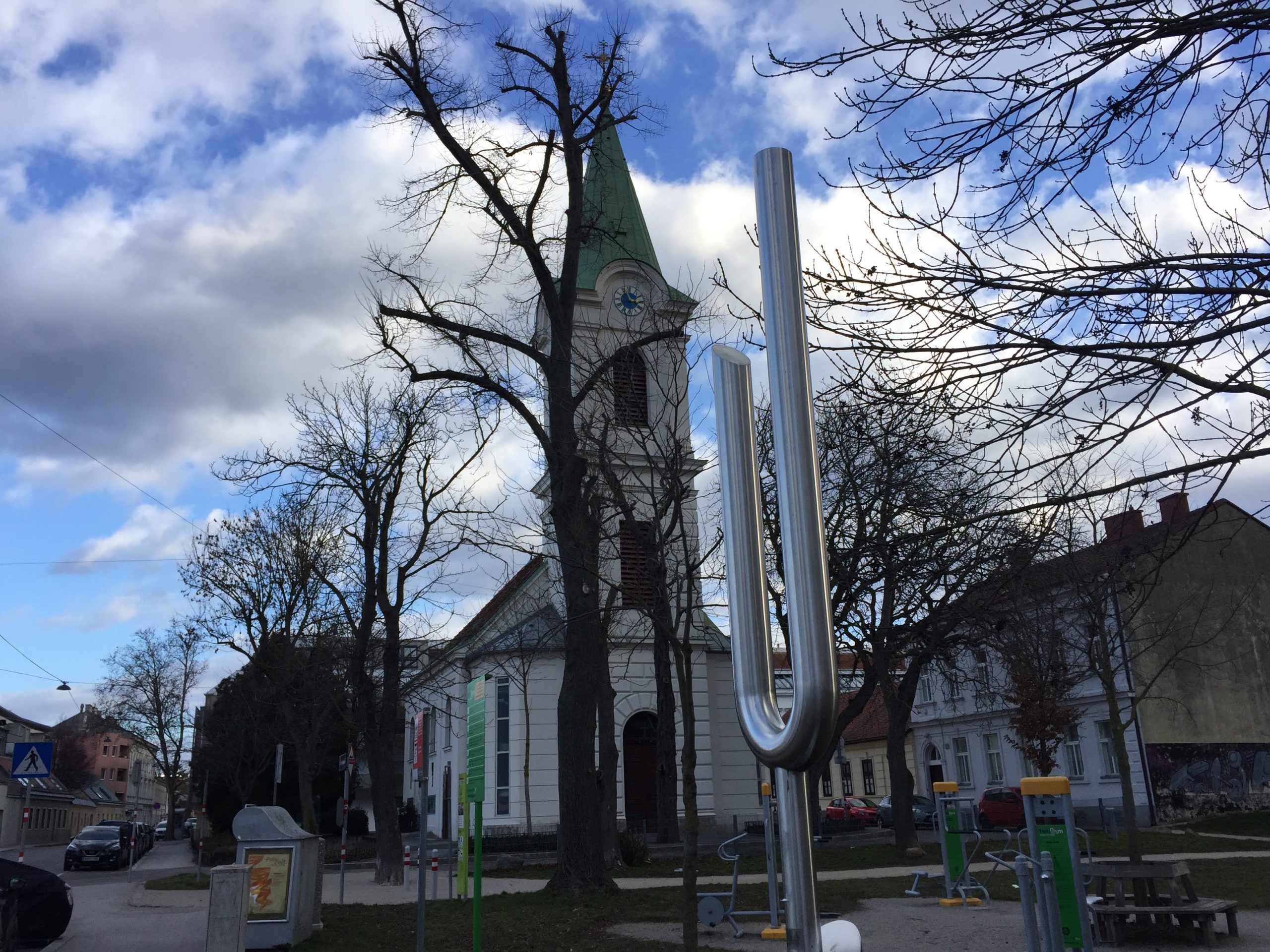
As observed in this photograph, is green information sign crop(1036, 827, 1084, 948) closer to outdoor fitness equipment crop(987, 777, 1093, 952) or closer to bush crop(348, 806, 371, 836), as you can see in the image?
outdoor fitness equipment crop(987, 777, 1093, 952)

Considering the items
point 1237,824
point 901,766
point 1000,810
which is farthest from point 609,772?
point 1237,824

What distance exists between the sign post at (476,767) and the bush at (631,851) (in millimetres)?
12839

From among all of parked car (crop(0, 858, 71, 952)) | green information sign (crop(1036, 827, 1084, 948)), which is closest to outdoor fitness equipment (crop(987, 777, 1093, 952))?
green information sign (crop(1036, 827, 1084, 948))

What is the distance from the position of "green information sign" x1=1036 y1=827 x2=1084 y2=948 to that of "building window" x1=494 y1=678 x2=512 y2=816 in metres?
28.1

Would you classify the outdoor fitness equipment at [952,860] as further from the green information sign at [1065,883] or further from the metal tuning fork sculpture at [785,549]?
the metal tuning fork sculpture at [785,549]

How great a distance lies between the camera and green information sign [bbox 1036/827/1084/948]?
9.74 meters

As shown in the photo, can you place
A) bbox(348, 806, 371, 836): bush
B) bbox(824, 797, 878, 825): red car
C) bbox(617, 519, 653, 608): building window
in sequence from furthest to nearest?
bbox(348, 806, 371, 836): bush, bbox(824, 797, 878, 825): red car, bbox(617, 519, 653, 608): building window

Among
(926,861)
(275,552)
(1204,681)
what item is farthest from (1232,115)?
(1204,681)

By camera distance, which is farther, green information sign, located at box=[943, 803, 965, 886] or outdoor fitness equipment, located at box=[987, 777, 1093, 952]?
green information sign, located at box=[943, 803, 965, 886]

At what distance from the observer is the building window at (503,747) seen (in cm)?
3734

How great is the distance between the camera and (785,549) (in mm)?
2350

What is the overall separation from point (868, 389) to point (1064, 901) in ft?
21.3

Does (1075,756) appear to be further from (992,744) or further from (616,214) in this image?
(616,214)

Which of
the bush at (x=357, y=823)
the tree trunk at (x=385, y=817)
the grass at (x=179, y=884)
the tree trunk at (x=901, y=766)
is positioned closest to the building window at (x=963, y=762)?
the tree trunk at (x=901, y=766)
